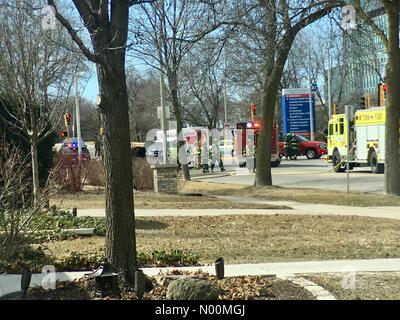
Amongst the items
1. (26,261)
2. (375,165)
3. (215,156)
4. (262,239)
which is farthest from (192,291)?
(215,156)

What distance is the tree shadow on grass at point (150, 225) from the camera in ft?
39.5

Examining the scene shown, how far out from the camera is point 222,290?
20.0 ft

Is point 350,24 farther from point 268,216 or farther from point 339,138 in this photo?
point 339,138

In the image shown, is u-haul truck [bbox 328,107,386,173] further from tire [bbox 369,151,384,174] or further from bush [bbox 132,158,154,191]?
A: bush [bbox 132,158,154,191]

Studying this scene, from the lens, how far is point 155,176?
→ 21062 millimetres

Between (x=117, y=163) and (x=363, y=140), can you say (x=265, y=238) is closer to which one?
(x=117, y=163)

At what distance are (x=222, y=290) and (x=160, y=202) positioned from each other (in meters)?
11.6

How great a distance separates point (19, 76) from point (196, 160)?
28289mm

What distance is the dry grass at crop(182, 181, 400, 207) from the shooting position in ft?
56.5

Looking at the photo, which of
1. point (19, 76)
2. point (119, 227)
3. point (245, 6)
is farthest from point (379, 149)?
point (119, 227)

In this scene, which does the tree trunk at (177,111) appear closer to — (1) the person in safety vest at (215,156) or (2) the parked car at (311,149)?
(1) the person in safety vest at (215,156)

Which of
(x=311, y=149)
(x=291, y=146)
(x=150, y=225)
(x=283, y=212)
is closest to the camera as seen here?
(x=150, y=225)

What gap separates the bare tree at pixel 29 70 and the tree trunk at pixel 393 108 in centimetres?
960

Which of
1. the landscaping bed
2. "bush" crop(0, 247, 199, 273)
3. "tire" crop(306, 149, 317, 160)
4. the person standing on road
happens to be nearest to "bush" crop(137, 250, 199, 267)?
"bush" crop(0, 247, 199, 273)
